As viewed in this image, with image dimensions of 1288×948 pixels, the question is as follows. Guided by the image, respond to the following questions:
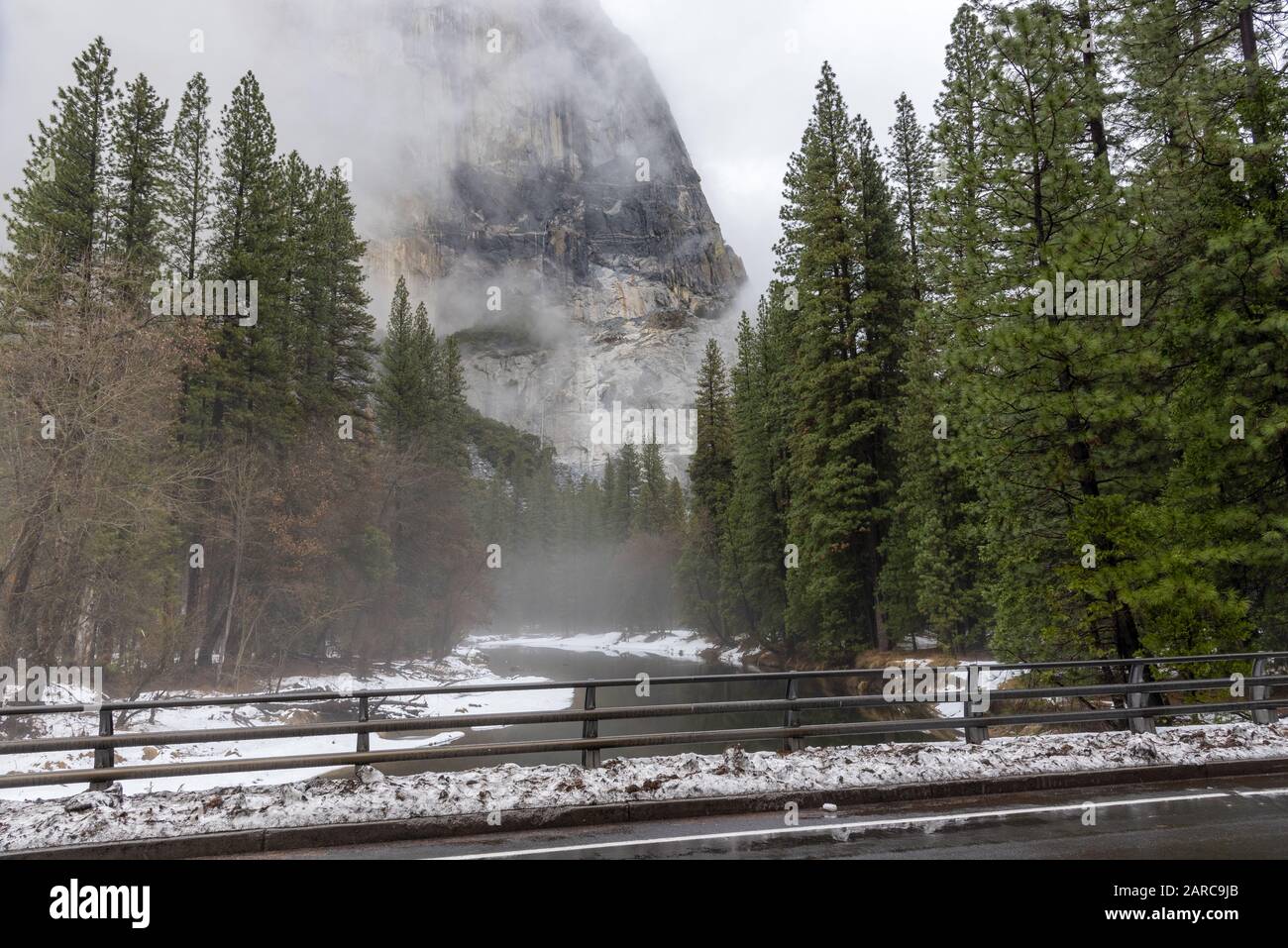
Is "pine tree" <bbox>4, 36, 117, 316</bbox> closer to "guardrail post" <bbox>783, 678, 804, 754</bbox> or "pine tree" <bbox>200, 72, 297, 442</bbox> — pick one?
"pine tree" <bbox>200, 72, 297, 442</bbox>

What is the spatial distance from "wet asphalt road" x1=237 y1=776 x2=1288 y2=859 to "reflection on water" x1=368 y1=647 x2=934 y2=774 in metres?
1.48

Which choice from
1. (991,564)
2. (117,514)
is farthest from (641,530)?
(117,514)

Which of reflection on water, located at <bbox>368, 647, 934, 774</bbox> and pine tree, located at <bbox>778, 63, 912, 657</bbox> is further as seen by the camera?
pine tree, located at <bbox>778, 63, 912, 657</bbox>

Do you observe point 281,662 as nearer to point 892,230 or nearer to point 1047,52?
point 892,230

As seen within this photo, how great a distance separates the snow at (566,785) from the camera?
739 centimetres

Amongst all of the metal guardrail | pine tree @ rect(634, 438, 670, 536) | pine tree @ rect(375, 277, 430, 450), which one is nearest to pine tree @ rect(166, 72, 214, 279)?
pine tree @ rect(375, 277, 430, 450)

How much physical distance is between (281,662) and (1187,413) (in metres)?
35.2

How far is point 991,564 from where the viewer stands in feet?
92.8

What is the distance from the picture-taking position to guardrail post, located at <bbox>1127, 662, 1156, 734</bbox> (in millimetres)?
11258

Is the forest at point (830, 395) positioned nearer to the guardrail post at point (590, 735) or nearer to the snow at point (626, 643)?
the snow at point (626, 643)

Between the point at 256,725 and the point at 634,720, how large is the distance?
527 inches

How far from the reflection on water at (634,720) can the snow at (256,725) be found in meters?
2.05

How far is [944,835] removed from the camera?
7.40m

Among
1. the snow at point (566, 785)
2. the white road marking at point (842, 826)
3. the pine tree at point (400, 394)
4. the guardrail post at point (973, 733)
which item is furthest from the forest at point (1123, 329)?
the pine tree at point (400, 394)
